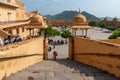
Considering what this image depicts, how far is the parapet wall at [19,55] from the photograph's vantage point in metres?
13.6

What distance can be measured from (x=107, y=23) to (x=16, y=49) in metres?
86.4

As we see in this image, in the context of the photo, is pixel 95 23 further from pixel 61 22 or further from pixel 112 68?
pixel 112 68

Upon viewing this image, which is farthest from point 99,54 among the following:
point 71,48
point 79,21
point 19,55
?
point 79,21

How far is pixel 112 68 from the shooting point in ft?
50.2

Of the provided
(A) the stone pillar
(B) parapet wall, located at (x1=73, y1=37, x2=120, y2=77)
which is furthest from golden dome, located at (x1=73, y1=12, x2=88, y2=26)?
(B) parapet wall, located at (x1=73, y1=37, x2=120, y2=77)

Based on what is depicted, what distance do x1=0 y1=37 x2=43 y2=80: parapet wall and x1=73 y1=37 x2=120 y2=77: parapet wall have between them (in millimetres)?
2889

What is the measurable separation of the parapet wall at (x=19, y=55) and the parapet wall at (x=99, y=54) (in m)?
2.89

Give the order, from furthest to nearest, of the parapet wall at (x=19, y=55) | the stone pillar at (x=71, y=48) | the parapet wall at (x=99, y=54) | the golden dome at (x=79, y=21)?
1. the golden dome at (x=79, y=21)
2. the stone pillar at (x=71, y=48)
3. the parapet wall at (x=99, y=54)
4. the parapet wall at (x=19, y=55)

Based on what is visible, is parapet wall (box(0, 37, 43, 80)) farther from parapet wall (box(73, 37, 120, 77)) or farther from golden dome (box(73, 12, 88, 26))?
golden dome (box(73, 12, 88, 26))

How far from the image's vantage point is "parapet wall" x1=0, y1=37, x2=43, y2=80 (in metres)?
13.6

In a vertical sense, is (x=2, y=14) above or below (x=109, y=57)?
above

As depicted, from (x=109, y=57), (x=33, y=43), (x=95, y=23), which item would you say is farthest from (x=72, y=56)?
(x=95, y=23)

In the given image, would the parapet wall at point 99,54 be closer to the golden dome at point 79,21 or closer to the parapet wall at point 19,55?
the parapet wall at point 19,55

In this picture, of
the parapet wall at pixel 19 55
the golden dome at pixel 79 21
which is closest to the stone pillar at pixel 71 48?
the parapet wall at pixel 19 55
